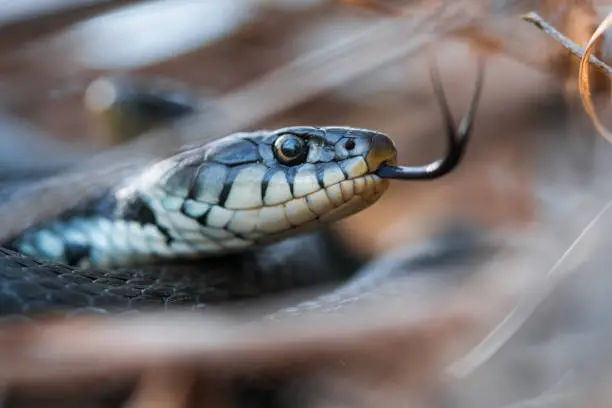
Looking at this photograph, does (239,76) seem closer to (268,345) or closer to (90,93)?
(90,93)

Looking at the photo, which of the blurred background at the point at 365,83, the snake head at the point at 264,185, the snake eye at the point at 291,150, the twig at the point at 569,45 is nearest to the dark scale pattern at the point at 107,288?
the snake head at the point at 264,185

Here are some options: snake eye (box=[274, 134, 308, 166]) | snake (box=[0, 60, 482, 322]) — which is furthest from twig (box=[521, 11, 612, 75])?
snake eye (box=[274, 134, 308, 166])

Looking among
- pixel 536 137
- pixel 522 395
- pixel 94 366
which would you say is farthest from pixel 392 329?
pixel 536 137

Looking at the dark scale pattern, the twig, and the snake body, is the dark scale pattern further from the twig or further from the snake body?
the twig

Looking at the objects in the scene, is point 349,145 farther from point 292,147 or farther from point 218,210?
point 218,210

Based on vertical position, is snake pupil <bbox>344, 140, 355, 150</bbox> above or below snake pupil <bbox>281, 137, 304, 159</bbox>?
below

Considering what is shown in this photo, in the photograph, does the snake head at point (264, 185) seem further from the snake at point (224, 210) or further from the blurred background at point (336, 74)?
the blurred background at point (336, 74)

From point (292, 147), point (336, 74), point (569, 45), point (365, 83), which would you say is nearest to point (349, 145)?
point (292, 147)
